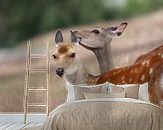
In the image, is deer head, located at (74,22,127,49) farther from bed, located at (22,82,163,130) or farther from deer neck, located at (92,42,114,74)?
bed, located at (22,82,163,130)

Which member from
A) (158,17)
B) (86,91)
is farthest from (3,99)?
(158,17)

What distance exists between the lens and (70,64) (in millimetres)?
4750

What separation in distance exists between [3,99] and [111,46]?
183 cm

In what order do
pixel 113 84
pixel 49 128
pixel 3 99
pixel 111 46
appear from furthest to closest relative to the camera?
1. pixel 3 99
2. pixel 111 46
3. pixel 113 84
4. pixel 49 128

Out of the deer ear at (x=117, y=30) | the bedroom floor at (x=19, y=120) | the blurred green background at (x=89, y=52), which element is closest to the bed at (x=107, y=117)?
the blurred green background at (x=89, y=52)

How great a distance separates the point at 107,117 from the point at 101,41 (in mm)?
1719

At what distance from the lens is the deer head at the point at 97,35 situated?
4762 mm

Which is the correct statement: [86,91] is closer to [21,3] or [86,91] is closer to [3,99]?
[3,99]

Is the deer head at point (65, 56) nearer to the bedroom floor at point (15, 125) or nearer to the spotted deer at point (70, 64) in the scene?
the spotted deer at point (70, 64)

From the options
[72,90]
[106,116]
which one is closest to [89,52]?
[72,90]

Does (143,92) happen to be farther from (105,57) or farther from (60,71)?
(60,71)

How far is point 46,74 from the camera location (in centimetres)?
505

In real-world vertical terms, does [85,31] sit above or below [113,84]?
above

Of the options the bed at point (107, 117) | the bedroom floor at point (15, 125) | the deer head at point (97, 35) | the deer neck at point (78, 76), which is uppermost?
the deer head at point (97, 35)
